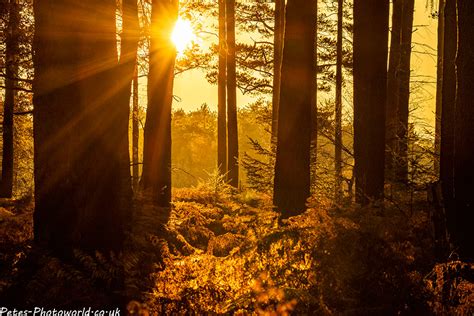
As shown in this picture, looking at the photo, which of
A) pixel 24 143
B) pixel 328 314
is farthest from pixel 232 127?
pixel 328 314

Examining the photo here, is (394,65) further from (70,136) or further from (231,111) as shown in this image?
(70,136)

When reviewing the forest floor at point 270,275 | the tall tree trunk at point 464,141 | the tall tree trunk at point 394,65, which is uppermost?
the tall tree trunk at point 394,65

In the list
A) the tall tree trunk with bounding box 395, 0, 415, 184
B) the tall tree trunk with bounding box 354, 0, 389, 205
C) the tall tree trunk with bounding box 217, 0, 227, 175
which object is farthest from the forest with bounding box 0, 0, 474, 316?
the tall tree trunk with bounding box 217, 0, 227, 175

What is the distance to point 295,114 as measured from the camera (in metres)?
8.09

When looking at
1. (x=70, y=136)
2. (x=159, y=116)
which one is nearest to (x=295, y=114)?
(x=159, y=116)

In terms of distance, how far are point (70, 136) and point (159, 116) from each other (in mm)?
6076

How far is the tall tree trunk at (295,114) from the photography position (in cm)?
804

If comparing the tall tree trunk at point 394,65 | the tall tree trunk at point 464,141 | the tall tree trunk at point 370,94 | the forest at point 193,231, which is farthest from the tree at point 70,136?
the tall tree trunk at point 394,65

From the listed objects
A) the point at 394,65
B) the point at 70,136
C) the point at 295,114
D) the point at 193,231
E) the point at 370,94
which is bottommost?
the point at 193,231

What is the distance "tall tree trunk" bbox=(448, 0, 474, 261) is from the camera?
5066 millimetres

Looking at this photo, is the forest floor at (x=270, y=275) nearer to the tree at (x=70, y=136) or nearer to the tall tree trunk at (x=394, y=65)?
the tree at (x=70, y=136)

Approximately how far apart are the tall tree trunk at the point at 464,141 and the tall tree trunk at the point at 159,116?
6.90 m

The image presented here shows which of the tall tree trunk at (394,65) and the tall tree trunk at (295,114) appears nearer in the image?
the tall tree trunk at (295,114)

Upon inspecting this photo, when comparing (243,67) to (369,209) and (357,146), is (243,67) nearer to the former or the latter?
(357,146)
